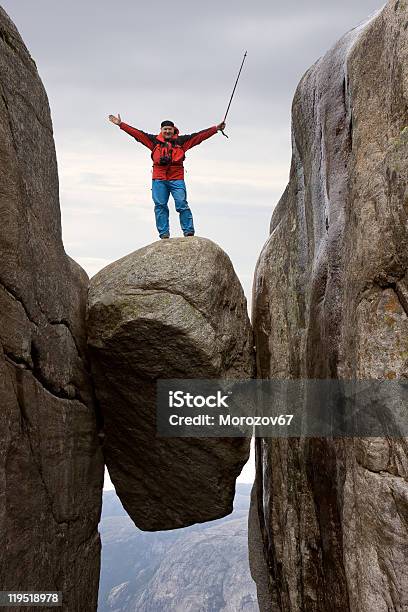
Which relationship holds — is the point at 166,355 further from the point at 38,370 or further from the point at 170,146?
the point at 170,146

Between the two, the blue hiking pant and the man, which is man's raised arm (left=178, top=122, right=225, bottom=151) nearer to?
the man

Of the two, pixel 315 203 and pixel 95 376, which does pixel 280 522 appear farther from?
pixel 315 203

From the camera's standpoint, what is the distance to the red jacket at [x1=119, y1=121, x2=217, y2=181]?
1582 centimetres

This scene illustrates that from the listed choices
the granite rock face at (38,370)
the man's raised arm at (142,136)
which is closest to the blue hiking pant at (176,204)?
the man's raised arm at (142,136)

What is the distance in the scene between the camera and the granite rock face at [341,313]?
8.42 metres

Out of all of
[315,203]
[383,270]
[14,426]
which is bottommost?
[14,426]

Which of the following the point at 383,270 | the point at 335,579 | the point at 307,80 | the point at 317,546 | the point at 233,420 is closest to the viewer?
the point at 383,270

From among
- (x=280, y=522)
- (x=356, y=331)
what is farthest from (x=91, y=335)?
(x=356, y=331)

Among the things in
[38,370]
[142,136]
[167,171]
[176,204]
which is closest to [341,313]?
[38,370]

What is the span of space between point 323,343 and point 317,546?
409 cm

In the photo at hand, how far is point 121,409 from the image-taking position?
15.0 metres

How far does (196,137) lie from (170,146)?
2.72ft

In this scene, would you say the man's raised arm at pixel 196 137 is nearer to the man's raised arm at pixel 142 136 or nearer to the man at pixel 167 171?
the man at pixel 167 171

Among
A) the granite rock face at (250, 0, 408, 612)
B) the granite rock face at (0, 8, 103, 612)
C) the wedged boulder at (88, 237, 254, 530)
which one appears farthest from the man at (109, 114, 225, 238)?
the granite rock face at (0, 8, 103, 612)
